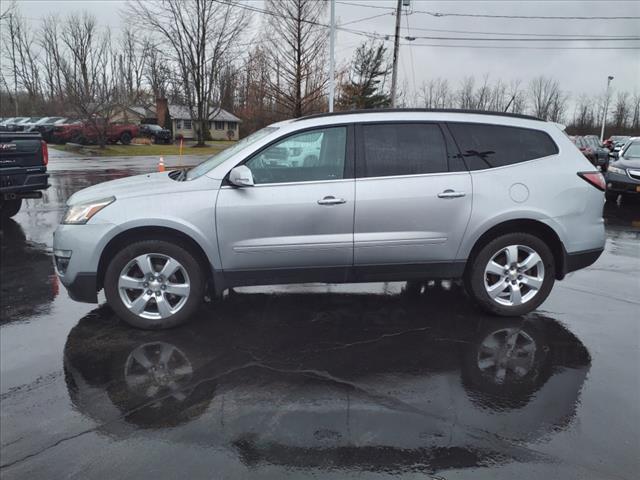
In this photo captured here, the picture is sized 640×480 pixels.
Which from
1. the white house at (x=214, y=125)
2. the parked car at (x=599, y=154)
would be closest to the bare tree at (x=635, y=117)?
the parked car at (x=599, y=154)

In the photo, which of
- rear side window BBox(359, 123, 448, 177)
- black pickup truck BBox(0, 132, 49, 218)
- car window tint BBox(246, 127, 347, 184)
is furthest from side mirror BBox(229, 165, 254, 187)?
black pickup truck BBox(0, 132, 49, 218)

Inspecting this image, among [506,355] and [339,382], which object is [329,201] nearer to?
[339,382]

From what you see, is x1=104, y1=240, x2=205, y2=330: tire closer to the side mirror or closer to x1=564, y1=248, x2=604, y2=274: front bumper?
the side mirror

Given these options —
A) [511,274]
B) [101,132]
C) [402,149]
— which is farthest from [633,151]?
[101,132]

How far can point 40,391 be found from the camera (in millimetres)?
3654

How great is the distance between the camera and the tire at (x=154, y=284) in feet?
14.7

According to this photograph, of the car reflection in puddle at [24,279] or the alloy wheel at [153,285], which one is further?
the car reflection in puddle at [24,279]

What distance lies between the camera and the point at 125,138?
132 feet

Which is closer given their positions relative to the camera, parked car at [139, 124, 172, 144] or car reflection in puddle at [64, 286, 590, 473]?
car reflection in puddle at [64, 286, 590, 473]

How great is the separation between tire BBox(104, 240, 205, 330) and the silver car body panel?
17 centimetres

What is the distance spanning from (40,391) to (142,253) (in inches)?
52.3

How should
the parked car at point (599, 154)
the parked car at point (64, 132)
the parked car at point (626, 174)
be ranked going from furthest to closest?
the parked car at point (64, 132) → the parked car at point (599, 154) → the parked car at point (626, 174)

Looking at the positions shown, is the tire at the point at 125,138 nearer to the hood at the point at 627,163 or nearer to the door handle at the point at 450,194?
the hood at the point at 627,163

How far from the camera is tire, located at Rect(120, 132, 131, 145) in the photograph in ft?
131
